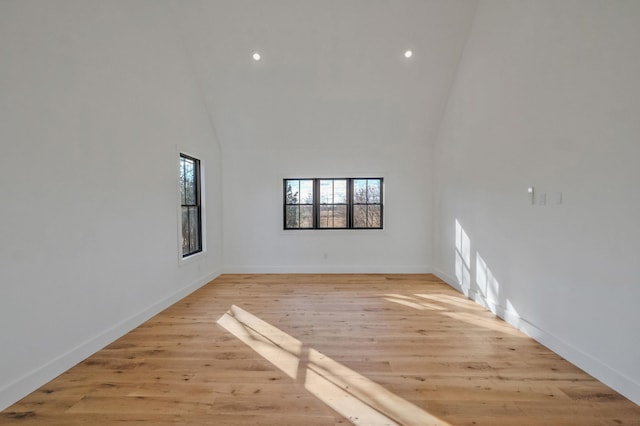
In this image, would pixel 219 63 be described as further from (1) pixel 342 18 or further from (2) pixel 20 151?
(2) pixel 20 151

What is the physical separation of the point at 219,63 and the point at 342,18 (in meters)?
1.88

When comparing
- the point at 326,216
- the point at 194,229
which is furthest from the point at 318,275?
the point at 194,229

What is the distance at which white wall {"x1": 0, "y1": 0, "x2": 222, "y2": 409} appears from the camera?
180 cm

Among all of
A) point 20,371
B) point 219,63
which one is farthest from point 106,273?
point 219,63

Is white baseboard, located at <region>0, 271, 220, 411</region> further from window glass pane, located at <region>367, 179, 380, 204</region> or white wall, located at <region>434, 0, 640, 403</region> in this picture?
white wall, located at <region>434, 0, 640, 403</region>

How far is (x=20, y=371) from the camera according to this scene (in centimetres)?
183

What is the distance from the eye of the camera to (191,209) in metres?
4.42

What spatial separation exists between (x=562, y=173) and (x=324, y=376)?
259cm

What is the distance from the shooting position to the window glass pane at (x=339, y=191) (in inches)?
214

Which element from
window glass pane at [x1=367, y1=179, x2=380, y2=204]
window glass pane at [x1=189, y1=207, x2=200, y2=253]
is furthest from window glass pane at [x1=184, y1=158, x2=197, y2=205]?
window glass pane at [x1=367, y1=179, x2=380, y2=204]

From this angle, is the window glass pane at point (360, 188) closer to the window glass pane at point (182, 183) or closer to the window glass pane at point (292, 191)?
the window glass pane at point (292, 191)

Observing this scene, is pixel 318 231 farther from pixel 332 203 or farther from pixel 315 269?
pixel 315 269

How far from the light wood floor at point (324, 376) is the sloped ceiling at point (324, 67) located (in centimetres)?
318

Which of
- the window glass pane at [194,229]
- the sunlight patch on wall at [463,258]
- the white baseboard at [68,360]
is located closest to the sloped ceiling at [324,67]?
the window glass pane at [194,229]
